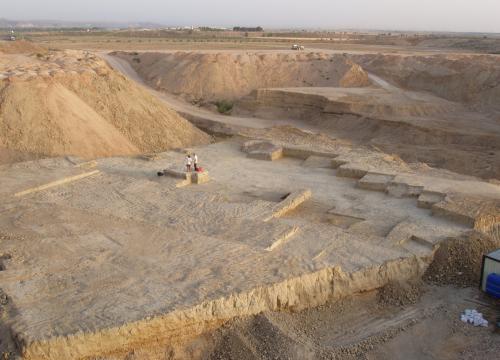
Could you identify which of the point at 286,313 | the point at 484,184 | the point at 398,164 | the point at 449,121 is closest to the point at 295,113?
the point at 449,121

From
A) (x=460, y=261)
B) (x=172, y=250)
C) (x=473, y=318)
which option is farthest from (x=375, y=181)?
(x=172, y=250)

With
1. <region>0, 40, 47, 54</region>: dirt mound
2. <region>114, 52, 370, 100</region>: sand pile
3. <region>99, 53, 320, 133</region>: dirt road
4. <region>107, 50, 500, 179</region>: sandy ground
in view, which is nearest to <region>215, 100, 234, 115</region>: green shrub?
<region>107, 50, 500, 179</region>: sandy ground

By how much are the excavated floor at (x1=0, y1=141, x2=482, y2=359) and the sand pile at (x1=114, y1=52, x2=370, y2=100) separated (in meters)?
15.7

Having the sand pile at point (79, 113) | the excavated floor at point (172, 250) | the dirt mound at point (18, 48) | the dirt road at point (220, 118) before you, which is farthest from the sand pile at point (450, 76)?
the dirt mound at point (18, 48)

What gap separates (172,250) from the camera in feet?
26.3

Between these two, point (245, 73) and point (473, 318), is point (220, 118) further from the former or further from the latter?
point (473, 318)

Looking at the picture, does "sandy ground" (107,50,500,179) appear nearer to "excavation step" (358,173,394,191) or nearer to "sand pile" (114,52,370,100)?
"sand pile" (114,52,370,100)

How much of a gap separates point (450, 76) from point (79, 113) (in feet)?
63.3

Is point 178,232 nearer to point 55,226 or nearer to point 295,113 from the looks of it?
point 55,226

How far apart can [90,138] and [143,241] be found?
7503 millimetres

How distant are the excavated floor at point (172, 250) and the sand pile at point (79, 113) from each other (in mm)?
1888

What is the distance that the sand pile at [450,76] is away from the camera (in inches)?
930

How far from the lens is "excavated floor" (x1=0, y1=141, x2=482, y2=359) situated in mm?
6184

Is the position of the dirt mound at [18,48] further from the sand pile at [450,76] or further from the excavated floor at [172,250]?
the sand pile at [450,76]
